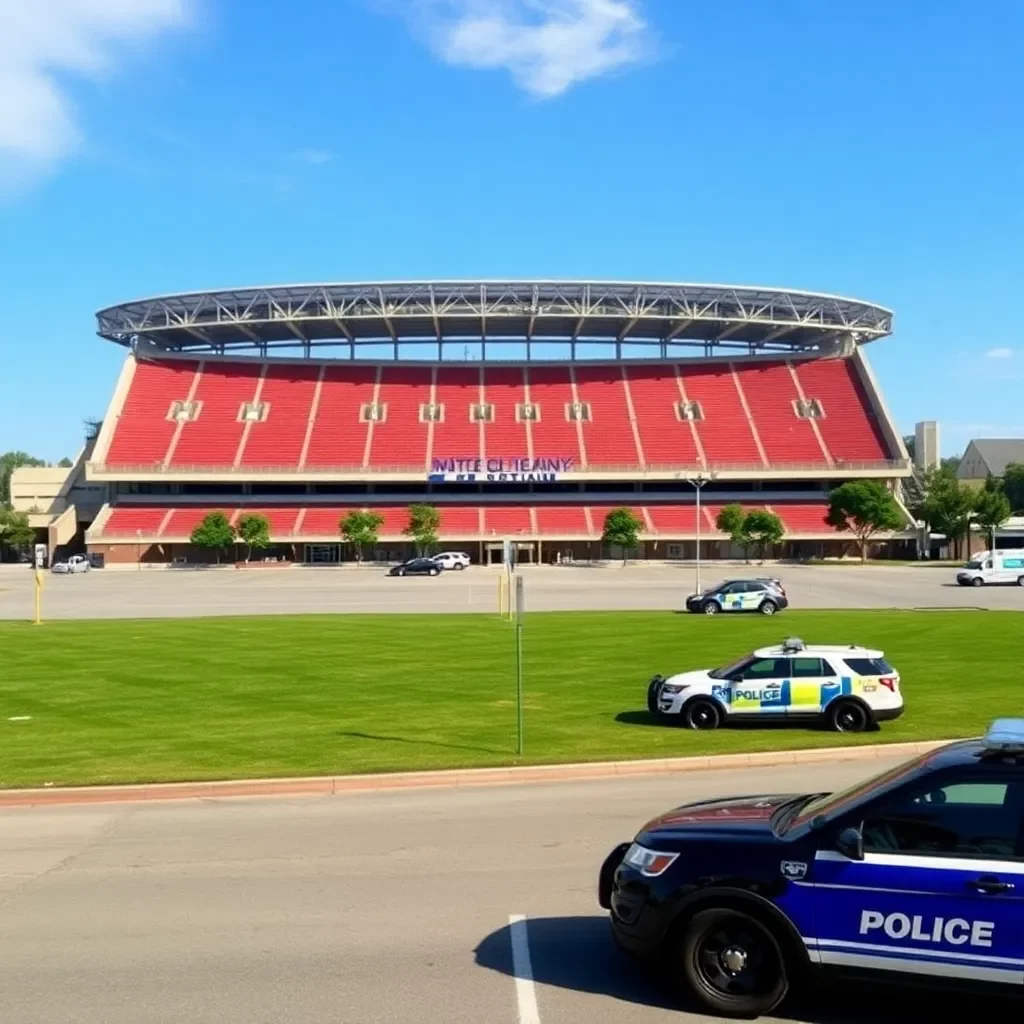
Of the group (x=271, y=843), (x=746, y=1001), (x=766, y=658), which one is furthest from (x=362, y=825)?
(x=766, y=658)

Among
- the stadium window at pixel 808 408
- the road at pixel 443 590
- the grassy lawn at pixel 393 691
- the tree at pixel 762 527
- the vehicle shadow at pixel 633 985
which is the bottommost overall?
the grassy lawn at pixel 393 691

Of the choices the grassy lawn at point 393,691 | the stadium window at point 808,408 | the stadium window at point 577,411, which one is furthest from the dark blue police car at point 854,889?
the stadium window at point 808,408

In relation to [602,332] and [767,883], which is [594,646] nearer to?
[767,883]

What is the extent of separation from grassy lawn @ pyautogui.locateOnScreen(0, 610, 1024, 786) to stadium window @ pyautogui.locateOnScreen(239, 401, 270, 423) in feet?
210

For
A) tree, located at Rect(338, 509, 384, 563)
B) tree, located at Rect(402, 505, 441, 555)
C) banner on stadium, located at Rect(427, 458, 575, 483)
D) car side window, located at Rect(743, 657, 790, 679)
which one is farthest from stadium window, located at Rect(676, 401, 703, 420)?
car side window, located at Rect(743, 657, 790, 679)

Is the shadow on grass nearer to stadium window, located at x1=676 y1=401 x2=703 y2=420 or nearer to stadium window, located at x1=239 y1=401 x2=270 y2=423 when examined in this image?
stadium window, located at x1=676 y1=401 x2=703 y2=420

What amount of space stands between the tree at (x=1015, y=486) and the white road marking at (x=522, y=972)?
431 ft

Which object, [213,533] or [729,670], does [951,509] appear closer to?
[213,533]

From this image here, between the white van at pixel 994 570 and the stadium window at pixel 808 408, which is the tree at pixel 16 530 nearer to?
the stadium window at pixel 808 408

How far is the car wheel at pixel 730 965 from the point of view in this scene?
237 inches

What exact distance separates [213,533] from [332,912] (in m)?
79.4

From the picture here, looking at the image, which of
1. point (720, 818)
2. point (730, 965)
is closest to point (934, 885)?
point (730, 965)

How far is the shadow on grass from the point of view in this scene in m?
15.0

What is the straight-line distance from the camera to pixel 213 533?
8444cm
